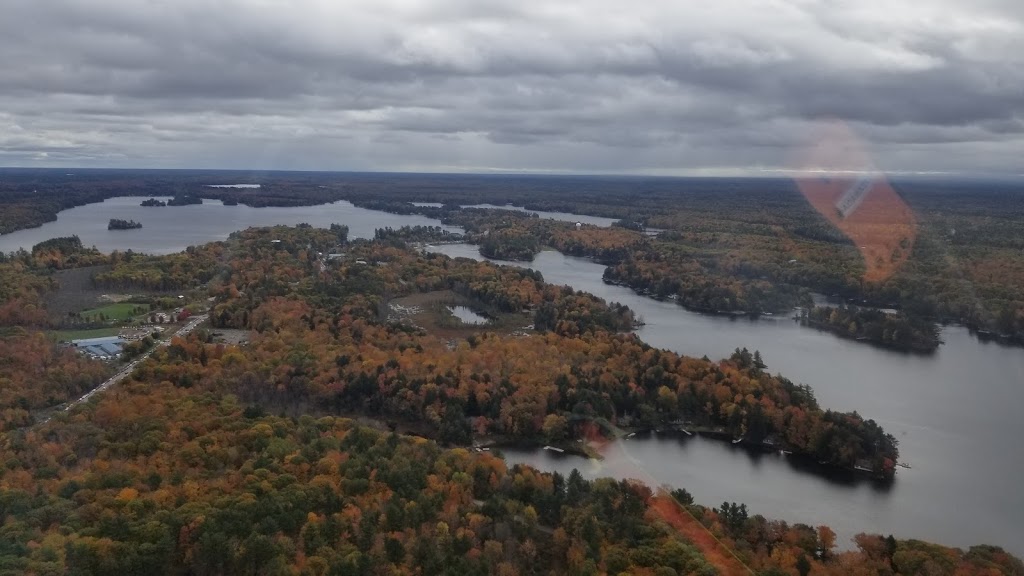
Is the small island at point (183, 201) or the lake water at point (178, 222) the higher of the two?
the small island at point (183, 201)

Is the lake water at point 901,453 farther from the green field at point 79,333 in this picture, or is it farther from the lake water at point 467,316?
A: the green field at point 79,333

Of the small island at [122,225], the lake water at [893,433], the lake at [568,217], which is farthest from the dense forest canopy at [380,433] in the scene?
the lake at [568,217]

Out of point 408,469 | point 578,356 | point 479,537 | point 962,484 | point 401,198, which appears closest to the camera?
point 479,537

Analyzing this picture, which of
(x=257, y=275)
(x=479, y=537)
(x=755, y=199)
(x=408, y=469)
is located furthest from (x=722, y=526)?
(x=755, y=199)

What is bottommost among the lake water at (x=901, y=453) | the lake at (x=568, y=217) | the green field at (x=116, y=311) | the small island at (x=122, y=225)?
the lake water at (x=901, y=453)

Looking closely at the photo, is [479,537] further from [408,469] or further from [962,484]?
[962,484]

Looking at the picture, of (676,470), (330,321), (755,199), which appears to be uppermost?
(755,199)
